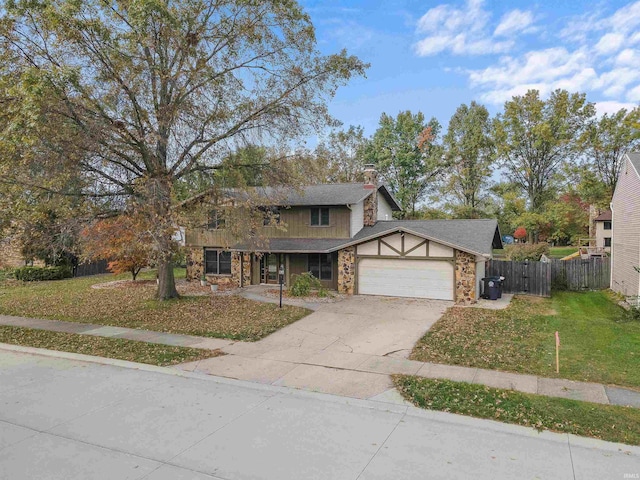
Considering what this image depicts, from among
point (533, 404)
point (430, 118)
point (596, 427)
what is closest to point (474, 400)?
point (533, 404)

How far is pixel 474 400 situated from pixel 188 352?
249 inches

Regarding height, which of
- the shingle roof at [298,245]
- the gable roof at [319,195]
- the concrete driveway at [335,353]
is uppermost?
the gable roof at [319,195]

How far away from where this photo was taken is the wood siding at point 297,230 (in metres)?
20.4

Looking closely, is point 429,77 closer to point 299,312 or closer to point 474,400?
point 299,312

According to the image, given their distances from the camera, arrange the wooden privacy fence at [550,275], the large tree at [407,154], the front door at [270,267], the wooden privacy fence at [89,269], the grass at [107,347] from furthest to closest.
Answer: the large tree at [407,154] → the wooden privacy fence at [89,269] → the front door at [270,267] → the wooden privacy fence at [550,275] → the grass at [107,347]

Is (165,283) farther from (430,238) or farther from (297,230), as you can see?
(430,238)

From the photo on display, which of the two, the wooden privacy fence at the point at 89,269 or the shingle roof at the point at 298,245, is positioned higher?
the shingle roof at the point at 298,245

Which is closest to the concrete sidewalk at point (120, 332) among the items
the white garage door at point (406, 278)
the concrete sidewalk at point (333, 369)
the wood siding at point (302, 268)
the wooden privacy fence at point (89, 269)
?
the concrete sidewalk at point (333, 369)

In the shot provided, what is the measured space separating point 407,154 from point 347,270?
21427mm

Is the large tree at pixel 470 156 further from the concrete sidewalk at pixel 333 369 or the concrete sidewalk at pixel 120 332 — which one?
the concrete sidewalk at pixel 120 332

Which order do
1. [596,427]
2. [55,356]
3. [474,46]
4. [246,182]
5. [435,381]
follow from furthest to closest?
[474,46], [246,182], [55,356], [435,381], [596,427]

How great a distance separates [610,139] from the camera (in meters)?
33.1

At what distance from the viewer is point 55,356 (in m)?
9.43

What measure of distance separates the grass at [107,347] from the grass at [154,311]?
146 centimetres
